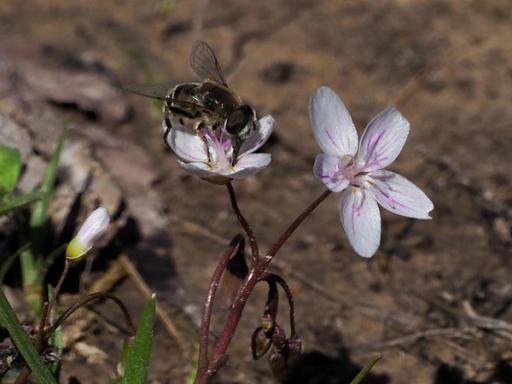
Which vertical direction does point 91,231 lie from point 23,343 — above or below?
above

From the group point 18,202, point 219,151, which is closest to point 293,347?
point 219,151

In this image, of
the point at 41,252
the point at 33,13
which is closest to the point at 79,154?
the point at 41,252

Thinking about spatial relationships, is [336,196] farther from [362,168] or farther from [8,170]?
[362,168]

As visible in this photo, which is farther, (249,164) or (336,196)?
(336,196)

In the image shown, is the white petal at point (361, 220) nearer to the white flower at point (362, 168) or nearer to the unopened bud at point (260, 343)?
the white flower at point (362, 168)

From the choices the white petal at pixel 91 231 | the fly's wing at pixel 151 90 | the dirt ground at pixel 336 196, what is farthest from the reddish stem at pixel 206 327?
the dirt ground at pixel 336 196

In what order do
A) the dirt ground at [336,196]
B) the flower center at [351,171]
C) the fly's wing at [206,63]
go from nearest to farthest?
the flower center at [351,171] < the fly's wing at [206,63] < the dirt ground at [336,196]

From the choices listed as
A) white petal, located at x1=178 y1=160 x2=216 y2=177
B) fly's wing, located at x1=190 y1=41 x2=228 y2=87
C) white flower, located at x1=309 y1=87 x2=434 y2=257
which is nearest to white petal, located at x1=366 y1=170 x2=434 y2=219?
white flower, located at x1=309 y1=87 x2=434 y2=257
